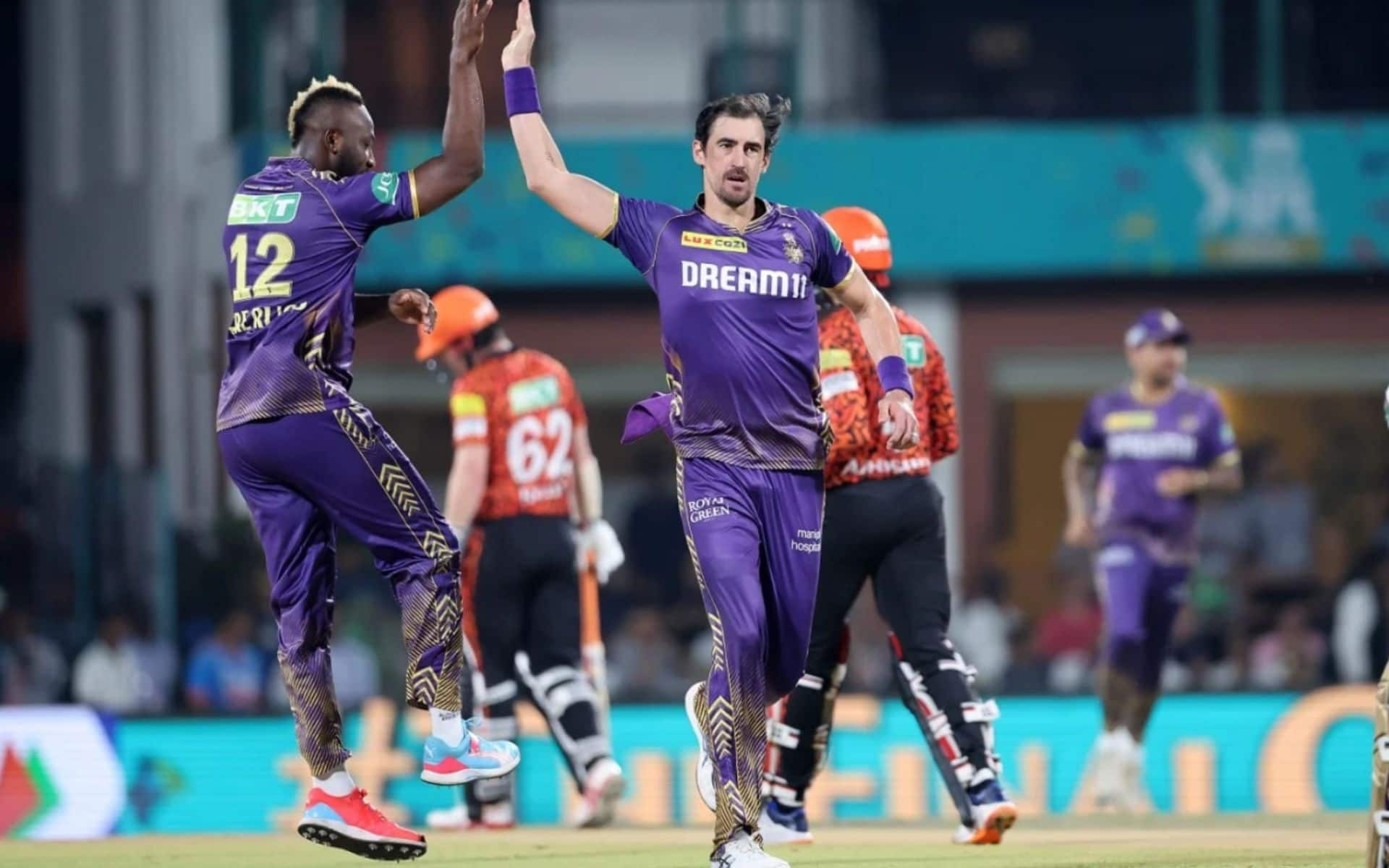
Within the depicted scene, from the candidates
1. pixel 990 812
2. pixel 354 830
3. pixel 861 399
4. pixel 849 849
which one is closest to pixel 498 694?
pixel 849 849

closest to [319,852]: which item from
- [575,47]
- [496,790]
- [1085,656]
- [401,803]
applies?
[496,790]

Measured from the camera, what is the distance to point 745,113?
8289 mm

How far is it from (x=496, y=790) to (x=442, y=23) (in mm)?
12594

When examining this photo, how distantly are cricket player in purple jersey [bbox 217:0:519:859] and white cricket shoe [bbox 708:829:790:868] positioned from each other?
95 cm

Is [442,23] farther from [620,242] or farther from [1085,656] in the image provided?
[620,242]

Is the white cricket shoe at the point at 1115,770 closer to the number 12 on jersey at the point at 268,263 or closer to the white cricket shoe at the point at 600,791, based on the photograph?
the white cricket shoe at the point at 600,791

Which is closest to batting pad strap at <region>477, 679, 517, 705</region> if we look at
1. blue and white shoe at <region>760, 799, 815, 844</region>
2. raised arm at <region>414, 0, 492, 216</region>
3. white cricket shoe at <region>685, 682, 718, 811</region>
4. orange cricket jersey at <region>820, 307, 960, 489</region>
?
blue and white shoe at <region>760, 799, 815, 844</region>

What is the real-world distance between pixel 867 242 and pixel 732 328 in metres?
2.24

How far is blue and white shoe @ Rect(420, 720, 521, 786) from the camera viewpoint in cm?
855

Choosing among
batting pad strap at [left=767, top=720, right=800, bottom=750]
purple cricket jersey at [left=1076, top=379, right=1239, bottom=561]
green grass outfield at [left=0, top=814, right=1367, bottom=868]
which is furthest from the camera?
purple cricket jersey at [left=1076, top=379, right=1239, bottom=561]

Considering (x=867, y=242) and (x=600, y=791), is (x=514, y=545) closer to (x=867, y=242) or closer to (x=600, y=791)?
(x=600, y=791)

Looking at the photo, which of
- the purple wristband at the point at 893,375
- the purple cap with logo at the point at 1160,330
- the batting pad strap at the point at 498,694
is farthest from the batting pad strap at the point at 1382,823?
the purple cap with logo at the point at 1160,330

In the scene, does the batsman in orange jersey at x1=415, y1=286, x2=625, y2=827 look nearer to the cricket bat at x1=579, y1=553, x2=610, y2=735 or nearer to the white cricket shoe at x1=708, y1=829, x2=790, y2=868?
the cricket bat at x1=579, y1=553, x2=610, y2=735

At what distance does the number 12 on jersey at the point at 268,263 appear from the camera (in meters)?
8.37
